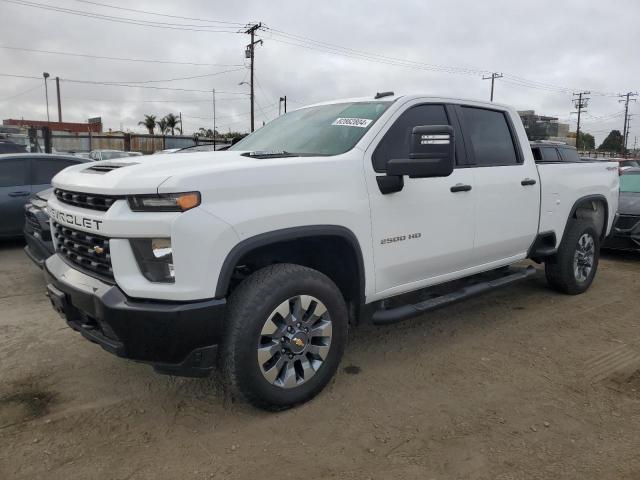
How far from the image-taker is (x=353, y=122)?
356 cm

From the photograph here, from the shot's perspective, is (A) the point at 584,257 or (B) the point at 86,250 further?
(A) the point at 584,257

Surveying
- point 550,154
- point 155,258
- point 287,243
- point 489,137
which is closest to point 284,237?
point 287,243

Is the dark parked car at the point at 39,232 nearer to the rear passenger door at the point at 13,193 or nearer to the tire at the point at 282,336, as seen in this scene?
the rear passenger door at the point at 13,193

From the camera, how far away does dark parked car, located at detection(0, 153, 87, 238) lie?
7.34 meters

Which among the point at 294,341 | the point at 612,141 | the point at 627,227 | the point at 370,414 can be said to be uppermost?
Result: the point at 612,141

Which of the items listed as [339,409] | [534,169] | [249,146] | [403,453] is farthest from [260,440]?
[534,169]

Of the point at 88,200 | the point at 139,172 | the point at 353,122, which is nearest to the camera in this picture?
the point at 139,172

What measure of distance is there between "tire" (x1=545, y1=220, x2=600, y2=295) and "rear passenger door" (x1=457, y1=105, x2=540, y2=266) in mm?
734

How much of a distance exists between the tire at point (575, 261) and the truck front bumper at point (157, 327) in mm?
3958

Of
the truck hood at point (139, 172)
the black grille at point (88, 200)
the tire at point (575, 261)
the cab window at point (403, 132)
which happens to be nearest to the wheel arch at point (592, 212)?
the tire at point (575, 261)

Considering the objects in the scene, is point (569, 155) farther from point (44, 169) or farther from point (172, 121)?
point (172, 121)

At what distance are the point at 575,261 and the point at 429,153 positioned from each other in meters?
3.19

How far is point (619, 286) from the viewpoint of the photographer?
5961 mm

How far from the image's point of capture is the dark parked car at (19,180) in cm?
734
